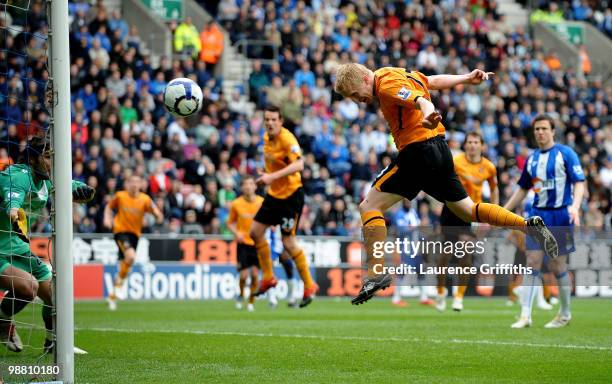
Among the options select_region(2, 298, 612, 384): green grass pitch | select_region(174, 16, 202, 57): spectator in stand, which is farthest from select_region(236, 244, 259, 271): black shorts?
select_region(174, 16, 202, 57): spectator in stand

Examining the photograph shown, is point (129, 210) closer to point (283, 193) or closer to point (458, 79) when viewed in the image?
point (283, 193)

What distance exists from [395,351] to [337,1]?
23178mm

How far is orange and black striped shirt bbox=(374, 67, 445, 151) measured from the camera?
9.30 meters

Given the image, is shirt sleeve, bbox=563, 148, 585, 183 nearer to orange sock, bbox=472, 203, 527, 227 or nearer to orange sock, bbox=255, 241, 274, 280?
orange sock, bbox=472, 203, 527, 227

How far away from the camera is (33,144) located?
9539 mm

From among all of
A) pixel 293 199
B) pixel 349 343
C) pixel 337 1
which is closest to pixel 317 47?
pixel 337 1

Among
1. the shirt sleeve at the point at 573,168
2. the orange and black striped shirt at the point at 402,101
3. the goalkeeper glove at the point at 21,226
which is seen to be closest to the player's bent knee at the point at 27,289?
the goalkeeper glove at the point at 21,226

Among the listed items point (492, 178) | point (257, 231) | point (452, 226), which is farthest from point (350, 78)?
point (452, 226)

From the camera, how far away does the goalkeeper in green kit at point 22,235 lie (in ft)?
32.0

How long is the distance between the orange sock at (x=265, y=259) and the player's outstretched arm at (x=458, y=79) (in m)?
6.07

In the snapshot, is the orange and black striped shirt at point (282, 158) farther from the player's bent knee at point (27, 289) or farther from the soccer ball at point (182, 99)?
the player's bent knee at point (27, 289)

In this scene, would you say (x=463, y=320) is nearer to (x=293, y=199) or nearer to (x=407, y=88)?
(x=293, y=199)

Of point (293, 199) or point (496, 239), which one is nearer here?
point (293, 199)

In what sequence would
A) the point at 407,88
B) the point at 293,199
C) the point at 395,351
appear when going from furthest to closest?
1. the point at 293,199
2. the point at 395,351
3. the point at 407,88
